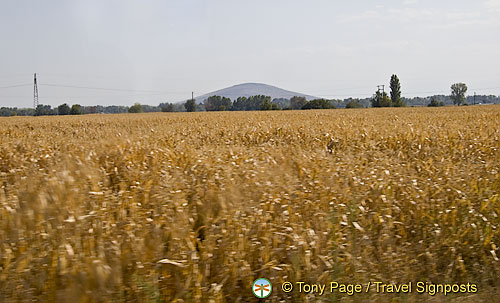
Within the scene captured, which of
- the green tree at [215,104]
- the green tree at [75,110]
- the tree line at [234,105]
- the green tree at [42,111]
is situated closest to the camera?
the green tree at [42,111]

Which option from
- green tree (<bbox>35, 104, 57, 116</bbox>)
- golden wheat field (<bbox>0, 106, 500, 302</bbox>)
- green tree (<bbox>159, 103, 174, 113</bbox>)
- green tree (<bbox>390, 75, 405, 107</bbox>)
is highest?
green tree (<bbox>390, 75, 405, 107</bbox>)

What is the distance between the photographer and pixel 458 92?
160125 mm

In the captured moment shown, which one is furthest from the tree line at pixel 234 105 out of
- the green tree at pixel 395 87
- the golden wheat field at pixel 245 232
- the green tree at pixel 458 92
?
the golden wheat field at pixel 245 232

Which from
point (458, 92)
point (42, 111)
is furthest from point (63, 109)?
point (458, 92)

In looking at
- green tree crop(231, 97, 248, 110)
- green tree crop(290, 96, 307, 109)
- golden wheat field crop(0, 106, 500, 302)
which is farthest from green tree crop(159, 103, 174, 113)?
golden wheat field crop(0, 106, 500, 302)

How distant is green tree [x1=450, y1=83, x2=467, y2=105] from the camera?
15575cm

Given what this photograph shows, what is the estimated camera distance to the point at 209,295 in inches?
119

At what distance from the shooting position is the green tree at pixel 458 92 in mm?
155750

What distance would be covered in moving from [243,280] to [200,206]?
1179 mm

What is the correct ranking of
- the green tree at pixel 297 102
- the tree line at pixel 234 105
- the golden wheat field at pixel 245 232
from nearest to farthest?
the golden wheat field at pixel 245 232 < the tree line at pixel 234 105 < the green tree at pixel 297 102

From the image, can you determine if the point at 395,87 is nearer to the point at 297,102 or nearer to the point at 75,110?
the point at 297,102

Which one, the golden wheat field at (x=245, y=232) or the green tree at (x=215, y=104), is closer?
the golden wheat field at (x=245, y=232)

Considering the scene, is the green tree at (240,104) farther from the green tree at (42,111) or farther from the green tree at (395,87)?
the green tree at (42,111)

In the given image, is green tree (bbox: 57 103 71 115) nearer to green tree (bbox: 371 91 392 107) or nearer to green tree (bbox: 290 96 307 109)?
green tree (bbox: 290 96 307 109)
